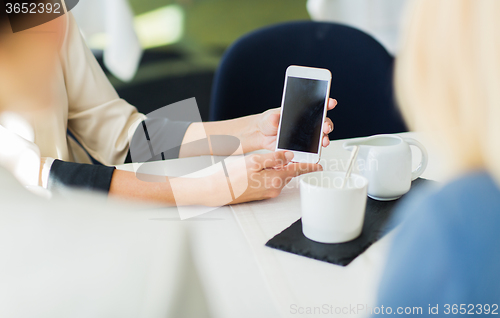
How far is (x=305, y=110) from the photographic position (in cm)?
69

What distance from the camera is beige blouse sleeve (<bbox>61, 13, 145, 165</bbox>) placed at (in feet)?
2.81

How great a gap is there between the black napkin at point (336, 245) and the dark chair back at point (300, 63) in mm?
653

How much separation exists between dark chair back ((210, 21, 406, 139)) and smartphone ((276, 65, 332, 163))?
0.43 meters

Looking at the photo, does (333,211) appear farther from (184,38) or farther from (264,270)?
(184,38)

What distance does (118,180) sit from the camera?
0.61m

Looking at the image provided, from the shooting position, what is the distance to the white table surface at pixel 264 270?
38 cm

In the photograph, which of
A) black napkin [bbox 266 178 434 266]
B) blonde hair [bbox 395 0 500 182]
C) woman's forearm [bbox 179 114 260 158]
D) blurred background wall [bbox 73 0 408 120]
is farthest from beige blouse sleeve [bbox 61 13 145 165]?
blurred background wall [bbox 73 0 408 120]

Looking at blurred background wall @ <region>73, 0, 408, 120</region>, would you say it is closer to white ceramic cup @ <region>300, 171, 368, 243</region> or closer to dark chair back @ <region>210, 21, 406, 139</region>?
dark chair back @ <region>210, 21, 406, 139</region>

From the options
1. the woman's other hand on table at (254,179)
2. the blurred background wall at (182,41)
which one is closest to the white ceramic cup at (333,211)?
the woman's other hand on table at (254,179)

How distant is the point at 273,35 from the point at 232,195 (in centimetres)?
66

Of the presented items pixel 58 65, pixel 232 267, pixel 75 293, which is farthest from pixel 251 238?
pixel 58 65

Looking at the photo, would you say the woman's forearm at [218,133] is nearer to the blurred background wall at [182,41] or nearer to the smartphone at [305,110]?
the smartphone at [305,110]

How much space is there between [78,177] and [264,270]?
1.06 feet

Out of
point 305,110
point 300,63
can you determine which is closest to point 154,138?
point 305,110
